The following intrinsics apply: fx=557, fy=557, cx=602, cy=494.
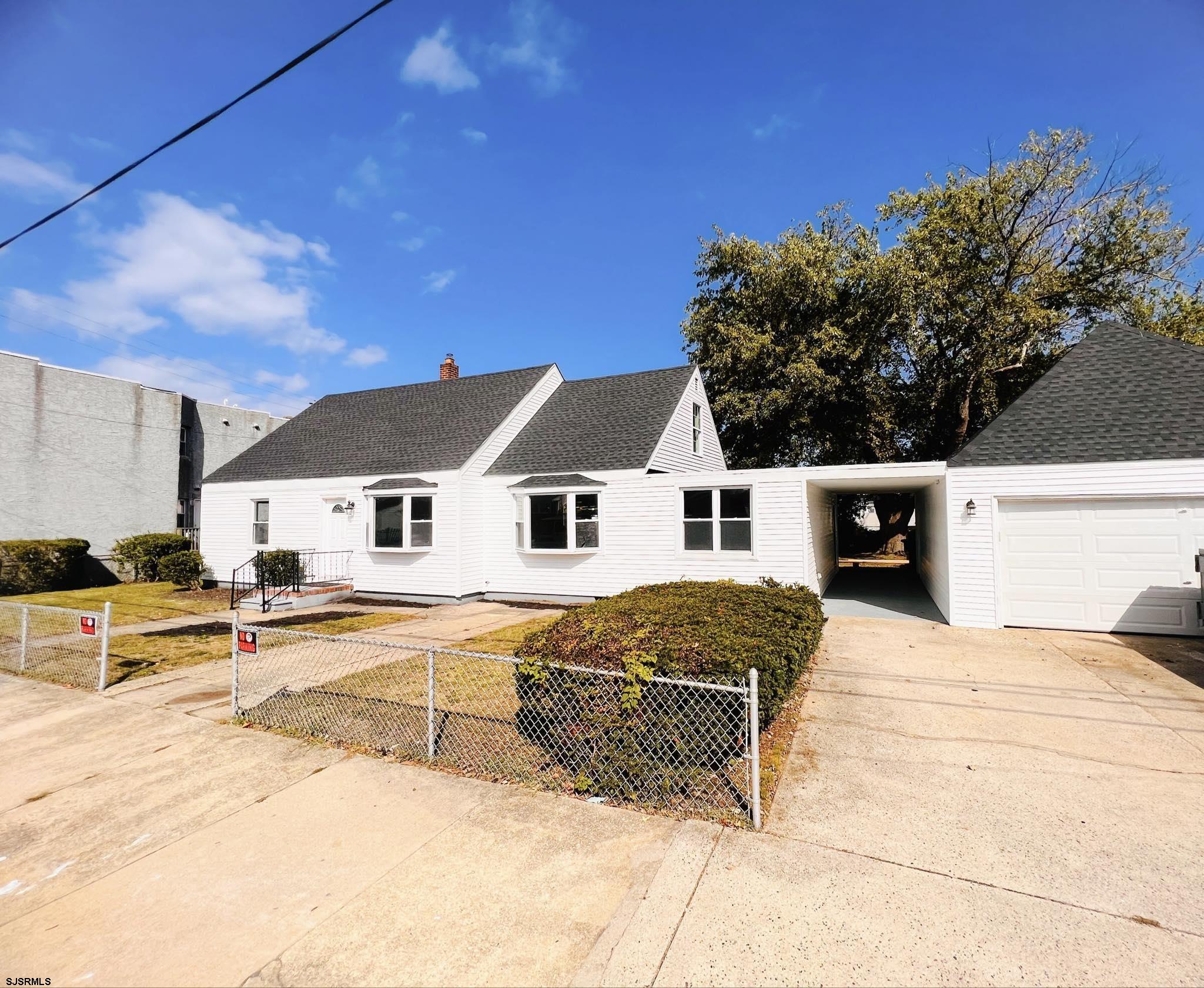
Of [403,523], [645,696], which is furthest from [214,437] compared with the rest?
[645,696]

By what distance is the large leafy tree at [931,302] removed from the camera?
61.1 feet

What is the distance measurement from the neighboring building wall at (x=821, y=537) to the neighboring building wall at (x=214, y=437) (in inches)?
956

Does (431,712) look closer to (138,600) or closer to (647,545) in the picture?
(647,545)

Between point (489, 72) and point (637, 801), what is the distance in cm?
1283

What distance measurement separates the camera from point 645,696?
4332 millimetres

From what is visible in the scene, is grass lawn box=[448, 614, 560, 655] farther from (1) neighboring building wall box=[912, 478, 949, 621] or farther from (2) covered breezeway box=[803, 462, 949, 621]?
(1) neighboring building wall box=[912, 478, 949, 621]

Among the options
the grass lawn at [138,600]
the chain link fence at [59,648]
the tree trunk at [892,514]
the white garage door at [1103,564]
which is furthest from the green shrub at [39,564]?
the tree trunk at [892,514]

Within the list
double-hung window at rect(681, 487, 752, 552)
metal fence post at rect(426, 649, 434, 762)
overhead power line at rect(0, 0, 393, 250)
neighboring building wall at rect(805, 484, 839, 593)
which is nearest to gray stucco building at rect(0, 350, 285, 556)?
overhead power line at rect(0, 0, 393, 250)

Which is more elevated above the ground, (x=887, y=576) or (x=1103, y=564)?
(x=1103, y=564)

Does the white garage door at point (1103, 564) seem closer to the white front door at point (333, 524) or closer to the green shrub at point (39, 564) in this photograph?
the white front door at point (333, 524)

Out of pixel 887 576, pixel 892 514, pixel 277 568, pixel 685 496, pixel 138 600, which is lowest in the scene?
pixel 887 576

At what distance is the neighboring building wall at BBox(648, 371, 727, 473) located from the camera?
583 inches

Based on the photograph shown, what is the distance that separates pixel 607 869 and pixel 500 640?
261 inches

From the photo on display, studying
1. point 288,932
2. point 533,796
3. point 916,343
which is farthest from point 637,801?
point 916,343
